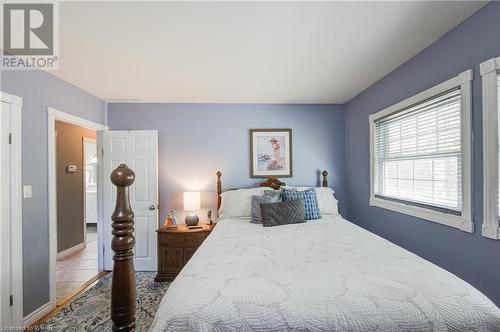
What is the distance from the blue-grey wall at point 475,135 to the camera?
5.21 ft

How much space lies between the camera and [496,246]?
1.55 m

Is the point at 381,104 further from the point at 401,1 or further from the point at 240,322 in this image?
the point at 240,322

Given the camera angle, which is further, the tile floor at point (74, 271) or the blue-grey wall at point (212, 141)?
the blue-grey wall at point (212, 141)

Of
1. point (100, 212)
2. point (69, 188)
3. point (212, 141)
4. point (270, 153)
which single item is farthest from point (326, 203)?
point (69, 188)

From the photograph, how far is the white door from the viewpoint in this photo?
11.2 feet

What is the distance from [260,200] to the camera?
9.42 ft

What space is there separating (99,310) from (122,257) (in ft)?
6.56

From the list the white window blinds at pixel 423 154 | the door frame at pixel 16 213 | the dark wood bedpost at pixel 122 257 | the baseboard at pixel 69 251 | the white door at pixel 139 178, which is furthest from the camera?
the baseboard at pixel 69 251

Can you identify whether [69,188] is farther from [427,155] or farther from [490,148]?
[490,148]

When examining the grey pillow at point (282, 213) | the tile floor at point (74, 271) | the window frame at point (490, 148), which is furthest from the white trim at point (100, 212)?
the window frame at point (490, 148)

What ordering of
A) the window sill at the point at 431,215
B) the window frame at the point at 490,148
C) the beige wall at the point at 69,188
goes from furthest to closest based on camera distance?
the beige wall at the point at 69,188, the window sill at the point at 431,215, the window frame at the point at 490,148

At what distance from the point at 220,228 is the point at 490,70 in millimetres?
2429

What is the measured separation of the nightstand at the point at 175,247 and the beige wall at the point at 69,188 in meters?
2.16

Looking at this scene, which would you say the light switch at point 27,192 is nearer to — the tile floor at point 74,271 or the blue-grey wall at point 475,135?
the tile floor at point 74,271
